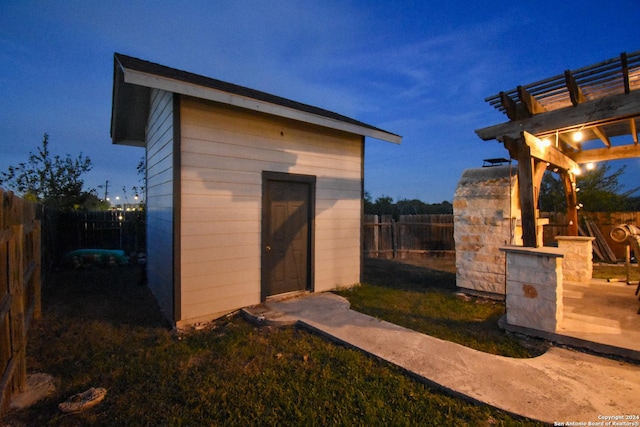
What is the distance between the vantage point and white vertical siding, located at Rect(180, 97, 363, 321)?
4574mm

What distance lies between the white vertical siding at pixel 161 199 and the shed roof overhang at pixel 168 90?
1.29ft

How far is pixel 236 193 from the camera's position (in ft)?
16.5

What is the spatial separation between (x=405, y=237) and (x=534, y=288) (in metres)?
8.22

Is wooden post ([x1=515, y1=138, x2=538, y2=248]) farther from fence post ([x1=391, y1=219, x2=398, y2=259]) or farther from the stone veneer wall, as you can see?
fence post ([x1=391, y1=219, x2=398, y2=259])

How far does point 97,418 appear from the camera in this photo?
8.05ft

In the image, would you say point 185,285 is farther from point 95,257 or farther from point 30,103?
point 30,103

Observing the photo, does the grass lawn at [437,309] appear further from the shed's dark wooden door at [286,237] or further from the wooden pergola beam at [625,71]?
the wooden pergola beam at [625,71]

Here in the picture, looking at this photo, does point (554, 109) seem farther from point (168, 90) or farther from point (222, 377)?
point (222, 377)

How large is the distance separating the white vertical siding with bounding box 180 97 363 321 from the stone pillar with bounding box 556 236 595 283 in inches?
223

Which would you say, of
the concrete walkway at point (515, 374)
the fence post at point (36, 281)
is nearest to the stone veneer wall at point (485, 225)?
the concrete walkway at point (515, 374)

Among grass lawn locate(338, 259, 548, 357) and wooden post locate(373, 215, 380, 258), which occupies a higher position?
wooden post locate(373, 215, 380, 258)

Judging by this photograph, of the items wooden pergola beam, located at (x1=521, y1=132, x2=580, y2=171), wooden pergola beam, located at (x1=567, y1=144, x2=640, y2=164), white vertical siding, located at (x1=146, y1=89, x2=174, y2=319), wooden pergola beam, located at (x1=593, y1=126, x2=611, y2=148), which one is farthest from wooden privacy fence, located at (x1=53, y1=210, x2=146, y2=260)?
wooden pergola beam, located at (x1=567, y1=144, x2=640, y2=164)

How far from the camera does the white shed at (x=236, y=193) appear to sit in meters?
4.50

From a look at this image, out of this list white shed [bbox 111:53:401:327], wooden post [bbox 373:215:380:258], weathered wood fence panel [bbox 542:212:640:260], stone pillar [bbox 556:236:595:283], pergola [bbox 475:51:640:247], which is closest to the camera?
pergola [bbox 475:51:640:247]
